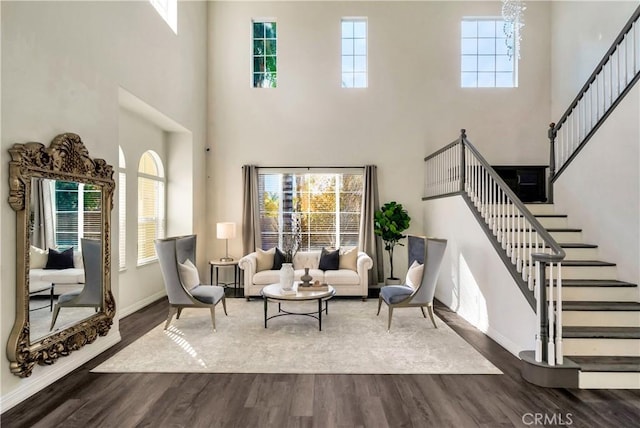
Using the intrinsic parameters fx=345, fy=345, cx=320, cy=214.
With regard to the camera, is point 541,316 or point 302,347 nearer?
point 541,316

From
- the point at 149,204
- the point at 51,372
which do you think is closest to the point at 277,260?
the point at 149,204

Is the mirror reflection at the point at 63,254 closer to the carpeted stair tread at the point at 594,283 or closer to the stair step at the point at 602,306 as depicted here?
the stair step at the point at 602,306

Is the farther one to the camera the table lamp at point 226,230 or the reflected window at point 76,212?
the table lamp at point 226,230

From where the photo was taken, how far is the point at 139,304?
531 cm

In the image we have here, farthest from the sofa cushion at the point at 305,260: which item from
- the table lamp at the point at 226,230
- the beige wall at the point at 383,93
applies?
the beige wall at the point at 383,93

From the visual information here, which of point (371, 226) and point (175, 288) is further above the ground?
point (371, 226)

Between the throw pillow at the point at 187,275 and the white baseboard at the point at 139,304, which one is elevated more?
the throw pillow at the point at 187,275

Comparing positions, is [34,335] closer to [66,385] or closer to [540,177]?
[66,385]

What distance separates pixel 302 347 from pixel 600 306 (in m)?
3.06

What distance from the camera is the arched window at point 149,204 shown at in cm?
559

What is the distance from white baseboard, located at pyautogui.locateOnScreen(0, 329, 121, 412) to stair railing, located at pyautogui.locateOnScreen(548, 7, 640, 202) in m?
6.35

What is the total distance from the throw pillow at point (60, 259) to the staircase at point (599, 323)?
14.8 feet

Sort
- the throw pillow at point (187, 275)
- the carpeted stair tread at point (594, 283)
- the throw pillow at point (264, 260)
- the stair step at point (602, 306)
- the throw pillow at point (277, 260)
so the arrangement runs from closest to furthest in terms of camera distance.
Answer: the stair step at point (602, 306) → the carpeted stair tread at point (594, 283) → the throw pillow at point (187, 275) → the throw pillow at point (264, 260) → the throw pillow at point (277, 260)

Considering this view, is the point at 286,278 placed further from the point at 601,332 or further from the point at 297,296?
the point at 601,332
